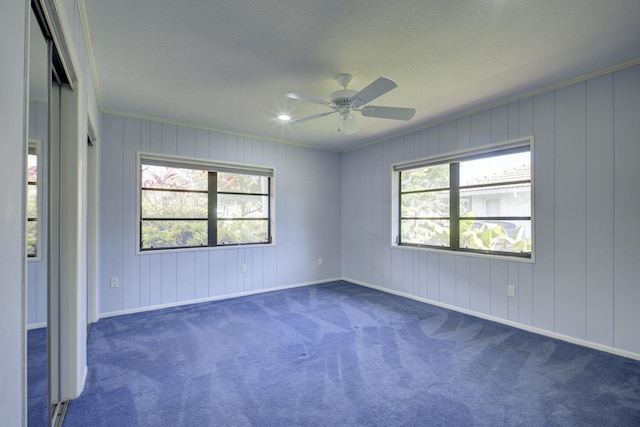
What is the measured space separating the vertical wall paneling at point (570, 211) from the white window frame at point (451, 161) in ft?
0.73

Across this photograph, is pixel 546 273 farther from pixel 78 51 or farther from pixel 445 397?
pixel 78 51

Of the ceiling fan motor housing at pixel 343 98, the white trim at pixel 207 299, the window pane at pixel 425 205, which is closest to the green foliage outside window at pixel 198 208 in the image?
the white trim at pixel 207 299

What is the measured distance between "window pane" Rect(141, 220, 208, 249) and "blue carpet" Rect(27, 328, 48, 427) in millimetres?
2788

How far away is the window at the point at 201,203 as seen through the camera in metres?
4.16

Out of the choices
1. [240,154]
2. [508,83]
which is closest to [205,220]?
[240,154]

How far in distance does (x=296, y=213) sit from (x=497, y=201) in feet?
9.86

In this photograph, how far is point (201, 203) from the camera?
4508mm

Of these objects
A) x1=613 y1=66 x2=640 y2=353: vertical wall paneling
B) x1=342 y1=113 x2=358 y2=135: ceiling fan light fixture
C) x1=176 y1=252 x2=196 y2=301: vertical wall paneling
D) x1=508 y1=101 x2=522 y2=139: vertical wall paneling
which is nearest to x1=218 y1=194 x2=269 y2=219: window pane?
x1=176 y1=252 x2=196 y2=301: vertical wall paneling

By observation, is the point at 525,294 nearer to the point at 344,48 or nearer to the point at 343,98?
the point at 343,98

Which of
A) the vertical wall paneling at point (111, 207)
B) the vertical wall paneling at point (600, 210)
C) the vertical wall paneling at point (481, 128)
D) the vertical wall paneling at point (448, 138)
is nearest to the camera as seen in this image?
the vertical wall paneling at point (600, 210)

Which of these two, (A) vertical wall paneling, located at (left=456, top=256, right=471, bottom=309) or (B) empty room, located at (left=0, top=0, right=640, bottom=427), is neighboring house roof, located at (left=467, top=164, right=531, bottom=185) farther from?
(A) vertical wall paneling, located at (left=456, top=256, right=471, bottom=309)

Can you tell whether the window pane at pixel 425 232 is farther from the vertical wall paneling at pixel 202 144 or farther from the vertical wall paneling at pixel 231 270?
the vertical wall paneling at pixel 202 144

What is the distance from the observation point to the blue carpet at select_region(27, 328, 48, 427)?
118 cm

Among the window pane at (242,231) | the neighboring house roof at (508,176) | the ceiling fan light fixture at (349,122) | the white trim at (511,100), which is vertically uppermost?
the white trim at (511,100)
